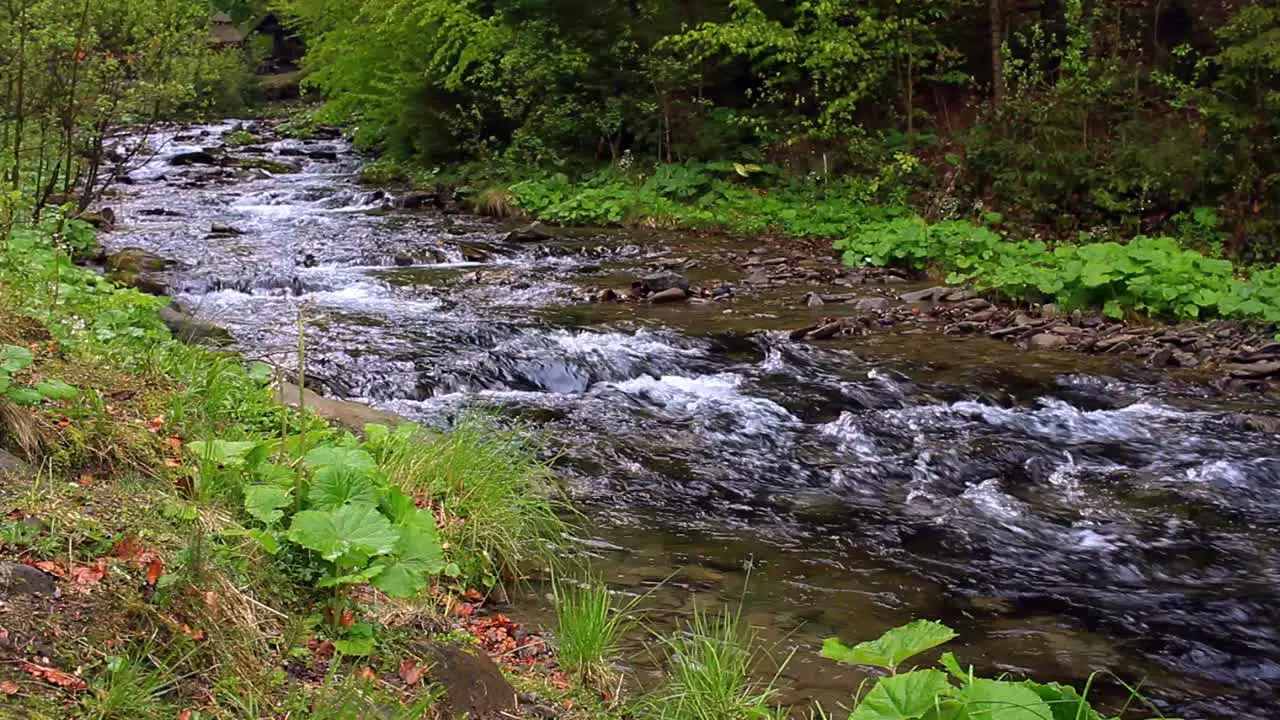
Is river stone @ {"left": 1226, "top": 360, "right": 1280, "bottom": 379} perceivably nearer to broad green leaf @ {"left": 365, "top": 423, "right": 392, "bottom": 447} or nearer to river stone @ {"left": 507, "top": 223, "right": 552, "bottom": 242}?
broad green leaf @ {"left": 365, "top": 423, "right": 392, "bottom": 447}

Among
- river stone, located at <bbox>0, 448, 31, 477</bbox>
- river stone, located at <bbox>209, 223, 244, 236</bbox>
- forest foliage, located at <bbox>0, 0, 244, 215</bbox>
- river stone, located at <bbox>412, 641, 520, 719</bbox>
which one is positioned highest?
forest foliage, located at <bbox>0, 0, 244, 215</bbox>

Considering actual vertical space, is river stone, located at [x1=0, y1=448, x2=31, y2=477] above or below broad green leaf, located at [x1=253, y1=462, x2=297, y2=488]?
above

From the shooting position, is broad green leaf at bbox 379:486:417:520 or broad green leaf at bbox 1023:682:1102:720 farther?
broad green leaf at bbox 379:486:417:520

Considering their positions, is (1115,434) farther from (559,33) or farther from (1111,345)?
(559,33)

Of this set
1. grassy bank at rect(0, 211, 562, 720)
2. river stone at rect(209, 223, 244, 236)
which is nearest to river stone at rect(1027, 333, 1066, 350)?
grassy bank at rect(0, 211, 562, 720)

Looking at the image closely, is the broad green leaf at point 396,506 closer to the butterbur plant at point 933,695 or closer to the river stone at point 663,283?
the butterbur plant at point 933,695

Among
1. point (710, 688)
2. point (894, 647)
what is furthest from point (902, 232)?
point (894, 647)

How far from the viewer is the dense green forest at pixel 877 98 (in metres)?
13.5

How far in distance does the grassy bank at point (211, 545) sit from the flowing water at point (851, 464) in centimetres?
107

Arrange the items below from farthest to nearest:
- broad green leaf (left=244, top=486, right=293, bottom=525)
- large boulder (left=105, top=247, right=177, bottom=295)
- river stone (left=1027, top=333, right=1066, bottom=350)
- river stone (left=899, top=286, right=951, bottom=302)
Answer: river stone (left=899, top=286, right=951, bottom=302) < large boulder (left=105, top=247, right=177, bottom=295) < river stone (left=1027, top=333, right=1066, bottom=350) < broad green leaf (left=244, top=486, right=293, bottom=525)

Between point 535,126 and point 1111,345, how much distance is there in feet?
44.1

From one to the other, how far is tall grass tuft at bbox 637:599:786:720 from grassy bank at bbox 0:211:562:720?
32.4 inches

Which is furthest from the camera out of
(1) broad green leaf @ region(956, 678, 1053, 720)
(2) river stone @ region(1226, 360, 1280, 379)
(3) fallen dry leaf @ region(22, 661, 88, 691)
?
(2) river stone @ region(1226, 360, 1280, 379)

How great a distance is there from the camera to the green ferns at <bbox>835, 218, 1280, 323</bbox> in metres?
10.5
